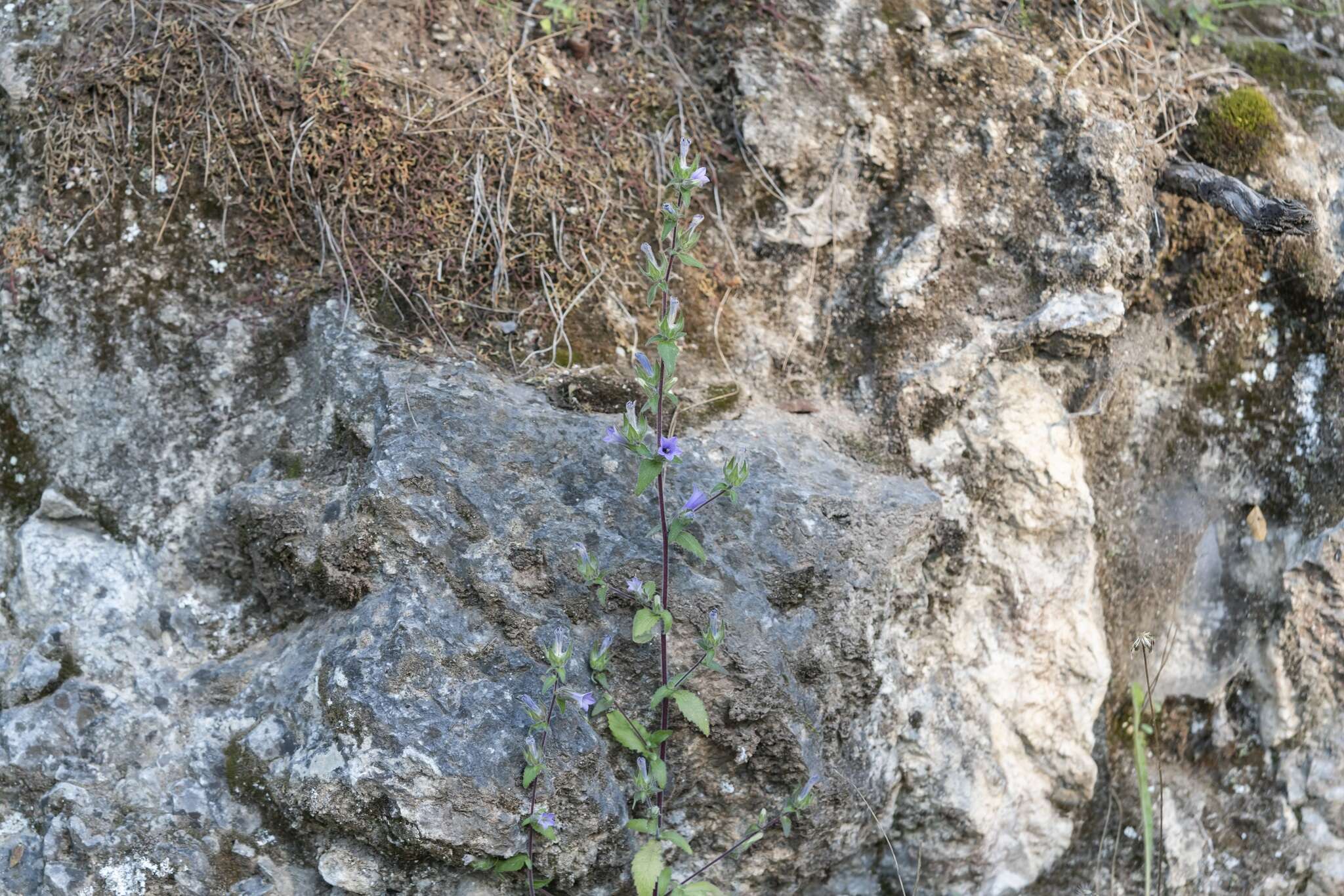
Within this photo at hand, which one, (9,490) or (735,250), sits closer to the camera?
(9,490)

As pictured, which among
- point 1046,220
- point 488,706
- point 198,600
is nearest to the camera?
point 488,706

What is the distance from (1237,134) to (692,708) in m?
2.64

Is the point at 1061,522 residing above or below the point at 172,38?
below

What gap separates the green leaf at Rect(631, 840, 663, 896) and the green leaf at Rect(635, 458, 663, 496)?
789mm

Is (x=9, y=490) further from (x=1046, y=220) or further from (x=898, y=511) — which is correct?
(x=1046, y=220)

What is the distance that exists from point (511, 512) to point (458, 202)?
0.96m

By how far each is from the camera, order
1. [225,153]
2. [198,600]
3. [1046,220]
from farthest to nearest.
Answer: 1. [1046,220]
2. [225,153]
3. [198,600]

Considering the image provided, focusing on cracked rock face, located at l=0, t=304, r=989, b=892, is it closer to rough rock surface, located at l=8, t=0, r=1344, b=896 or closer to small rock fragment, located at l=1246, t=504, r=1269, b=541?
rough rock surface, located at l=8, t=0, r=1344, b=896

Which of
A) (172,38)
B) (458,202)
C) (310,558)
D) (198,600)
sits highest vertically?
(172,38)

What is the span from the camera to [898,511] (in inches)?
112

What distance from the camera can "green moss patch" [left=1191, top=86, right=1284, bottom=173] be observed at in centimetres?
351

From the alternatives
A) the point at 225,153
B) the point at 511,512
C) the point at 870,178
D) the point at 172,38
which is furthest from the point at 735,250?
the point at 172,38

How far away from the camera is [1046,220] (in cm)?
326

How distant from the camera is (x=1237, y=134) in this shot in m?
3.53
